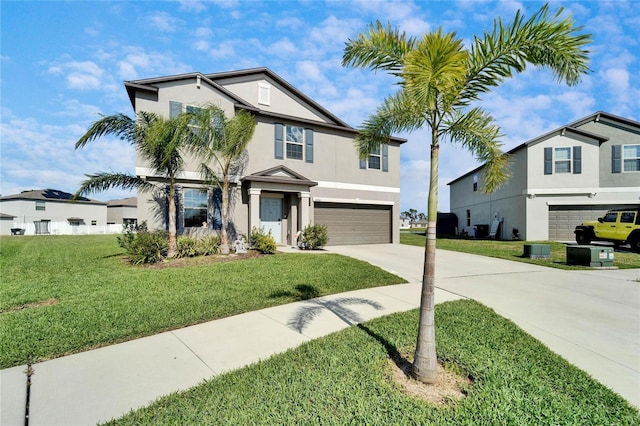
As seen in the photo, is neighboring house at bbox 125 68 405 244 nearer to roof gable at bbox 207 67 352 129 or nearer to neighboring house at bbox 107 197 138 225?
roof gable at bbox 207 67 352 129

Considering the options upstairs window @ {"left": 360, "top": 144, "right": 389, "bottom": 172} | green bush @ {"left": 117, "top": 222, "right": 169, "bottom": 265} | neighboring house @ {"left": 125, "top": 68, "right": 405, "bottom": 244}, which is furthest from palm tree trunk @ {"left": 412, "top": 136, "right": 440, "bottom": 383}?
upstairs window @ {"left": 360, "top": 144, "right": 389, "bottom": 172}

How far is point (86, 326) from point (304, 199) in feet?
34.4

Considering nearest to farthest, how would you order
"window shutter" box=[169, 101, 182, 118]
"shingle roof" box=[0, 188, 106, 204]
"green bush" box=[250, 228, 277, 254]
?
"green bush" box=[250, 228, 277, 254]
"window shutter" box=[169, 101, 182, 118]
"shingle roof" box=[0, 188, 106, 204]

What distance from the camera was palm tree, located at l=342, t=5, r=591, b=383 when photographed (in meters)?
3.04

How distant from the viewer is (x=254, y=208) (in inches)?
527

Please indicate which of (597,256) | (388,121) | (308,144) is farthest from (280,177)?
(597,256)

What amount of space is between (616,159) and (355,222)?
17611 mm

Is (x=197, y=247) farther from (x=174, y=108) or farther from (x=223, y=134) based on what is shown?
(x=174, y=108)

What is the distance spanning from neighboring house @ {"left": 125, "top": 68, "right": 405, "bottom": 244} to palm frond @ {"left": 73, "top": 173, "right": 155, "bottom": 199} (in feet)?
2.36

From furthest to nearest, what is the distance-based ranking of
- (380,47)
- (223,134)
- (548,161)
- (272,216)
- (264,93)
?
(548,161), (264,93), (272,216), (223,134), (380,47)

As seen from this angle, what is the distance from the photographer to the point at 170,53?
34.8ft

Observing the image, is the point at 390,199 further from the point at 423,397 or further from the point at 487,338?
the point at 423,397

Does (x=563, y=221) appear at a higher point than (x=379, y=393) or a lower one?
higher

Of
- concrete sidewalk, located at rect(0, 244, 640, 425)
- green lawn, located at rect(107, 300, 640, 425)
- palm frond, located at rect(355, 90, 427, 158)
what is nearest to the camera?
green lawn, located at rect(107, 300, 640, 425)
